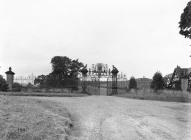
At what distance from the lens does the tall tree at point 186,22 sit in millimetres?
19542

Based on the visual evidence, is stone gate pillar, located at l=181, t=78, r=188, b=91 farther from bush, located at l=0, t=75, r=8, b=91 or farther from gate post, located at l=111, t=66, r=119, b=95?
bush, located at l=0, t=75, r=8, b=91

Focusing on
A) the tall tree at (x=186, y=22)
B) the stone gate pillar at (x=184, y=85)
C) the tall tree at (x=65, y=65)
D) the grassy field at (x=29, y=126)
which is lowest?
the grassy field at (x=29, y=126)

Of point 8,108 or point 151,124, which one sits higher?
point 8,108

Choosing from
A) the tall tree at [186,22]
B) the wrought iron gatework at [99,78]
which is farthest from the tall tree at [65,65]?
the tall tree at [186,22]

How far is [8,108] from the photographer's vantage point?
780 centimetres

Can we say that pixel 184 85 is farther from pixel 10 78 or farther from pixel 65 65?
pixel 65 65

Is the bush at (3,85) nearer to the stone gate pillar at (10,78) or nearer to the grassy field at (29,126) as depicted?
the stone gate pillar at (10,78)

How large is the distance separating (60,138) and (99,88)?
71.2 ft

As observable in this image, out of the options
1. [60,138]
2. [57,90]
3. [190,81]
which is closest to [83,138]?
[60,138]

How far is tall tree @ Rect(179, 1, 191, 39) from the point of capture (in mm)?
19542

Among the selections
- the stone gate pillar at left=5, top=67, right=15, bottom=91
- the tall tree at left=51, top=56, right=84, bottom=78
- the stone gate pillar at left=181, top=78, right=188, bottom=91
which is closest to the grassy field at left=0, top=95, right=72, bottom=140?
the stone gate pillar at left=5, top=67, right=15, bottom=91

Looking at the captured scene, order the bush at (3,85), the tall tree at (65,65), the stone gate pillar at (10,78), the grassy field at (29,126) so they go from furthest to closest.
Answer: the tall tree at (65,65), the stone gate pillar at (10,78), the bush at (3,85), the grassy field at (29,126)

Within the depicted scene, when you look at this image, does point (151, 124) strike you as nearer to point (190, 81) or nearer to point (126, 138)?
point (126, 138)

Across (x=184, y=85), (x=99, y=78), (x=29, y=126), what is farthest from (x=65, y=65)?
(x=29, y=126)
